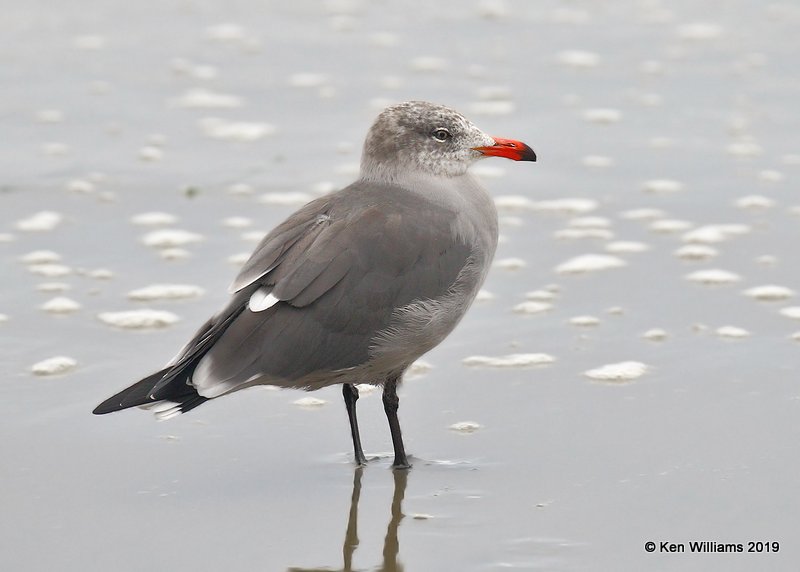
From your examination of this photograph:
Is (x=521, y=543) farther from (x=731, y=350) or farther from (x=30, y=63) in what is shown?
(x=30, y=63)

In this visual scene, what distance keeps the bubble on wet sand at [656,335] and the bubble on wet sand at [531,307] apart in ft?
1.71

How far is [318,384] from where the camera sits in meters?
Answer: 4.96

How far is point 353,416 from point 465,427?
1.51ft

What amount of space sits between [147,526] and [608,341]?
7.59ft

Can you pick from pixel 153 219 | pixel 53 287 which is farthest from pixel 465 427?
pixel 153 219

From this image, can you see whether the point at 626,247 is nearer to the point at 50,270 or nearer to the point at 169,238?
the point at 169,238

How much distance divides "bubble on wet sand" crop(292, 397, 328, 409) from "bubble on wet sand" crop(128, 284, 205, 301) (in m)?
1.19

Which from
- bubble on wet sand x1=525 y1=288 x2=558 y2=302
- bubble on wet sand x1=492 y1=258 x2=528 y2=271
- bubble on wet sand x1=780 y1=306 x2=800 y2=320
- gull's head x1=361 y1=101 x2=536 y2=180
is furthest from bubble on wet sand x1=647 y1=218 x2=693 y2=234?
gull's head x1=361 y1=101 x2=536 y2=180

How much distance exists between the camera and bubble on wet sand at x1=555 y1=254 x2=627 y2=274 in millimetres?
6848

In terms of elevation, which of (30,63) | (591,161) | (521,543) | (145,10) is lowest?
(521,543)

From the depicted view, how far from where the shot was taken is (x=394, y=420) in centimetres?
511

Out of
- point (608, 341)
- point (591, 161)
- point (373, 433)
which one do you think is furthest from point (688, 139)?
point (373, 433)

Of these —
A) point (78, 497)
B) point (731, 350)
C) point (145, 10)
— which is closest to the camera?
point (78, 497)

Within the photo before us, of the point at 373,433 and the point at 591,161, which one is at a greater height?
the point at 591,161
